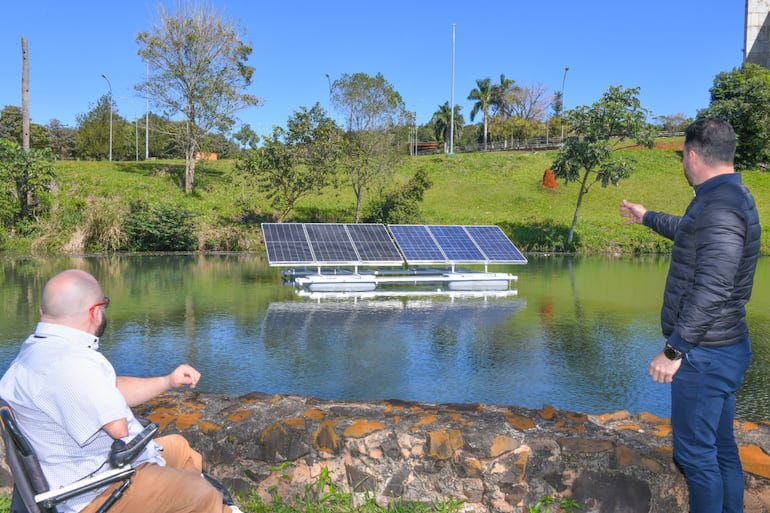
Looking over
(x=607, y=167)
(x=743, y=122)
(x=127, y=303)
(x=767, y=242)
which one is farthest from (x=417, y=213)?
(x=743, y=122)

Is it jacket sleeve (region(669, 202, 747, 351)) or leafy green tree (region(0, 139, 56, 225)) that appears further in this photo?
leafy green tree (region(0, 139, 56, 225))

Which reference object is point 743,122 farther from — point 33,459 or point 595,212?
point 33,459

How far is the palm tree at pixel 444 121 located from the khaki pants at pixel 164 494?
86.9 meters

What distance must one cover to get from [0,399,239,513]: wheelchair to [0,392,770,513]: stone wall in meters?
1.48

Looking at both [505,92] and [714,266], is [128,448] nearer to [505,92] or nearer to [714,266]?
[714,266]

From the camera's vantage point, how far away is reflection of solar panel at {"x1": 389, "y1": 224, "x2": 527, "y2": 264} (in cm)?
1872

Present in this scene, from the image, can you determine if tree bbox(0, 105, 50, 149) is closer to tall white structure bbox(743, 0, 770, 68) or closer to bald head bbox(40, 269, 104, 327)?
tall white structure bbox(743, 0, 770, 68)

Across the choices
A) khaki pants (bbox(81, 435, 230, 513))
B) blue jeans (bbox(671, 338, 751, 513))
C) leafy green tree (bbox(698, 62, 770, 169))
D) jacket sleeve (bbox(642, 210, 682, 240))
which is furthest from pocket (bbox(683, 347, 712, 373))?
leafy green tree (bbox(698, 62, 770, 169))

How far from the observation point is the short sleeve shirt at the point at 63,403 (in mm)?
2695

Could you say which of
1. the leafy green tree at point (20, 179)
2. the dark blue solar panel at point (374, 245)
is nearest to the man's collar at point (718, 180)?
the dark blue solar panel at point (374, 245)

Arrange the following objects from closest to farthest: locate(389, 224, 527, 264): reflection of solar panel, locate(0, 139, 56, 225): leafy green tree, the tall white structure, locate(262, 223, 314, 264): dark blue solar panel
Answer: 1. locate(262, 223, 314, 264): dark blue solar panel
2. locate(389, 224, 527, 264): reflection of solar panel
3. locate(0, 139, 56, 225): leafy green tree
4. the tall white structure

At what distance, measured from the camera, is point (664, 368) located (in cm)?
333

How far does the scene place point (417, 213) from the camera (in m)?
33.2

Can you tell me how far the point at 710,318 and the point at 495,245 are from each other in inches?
660
